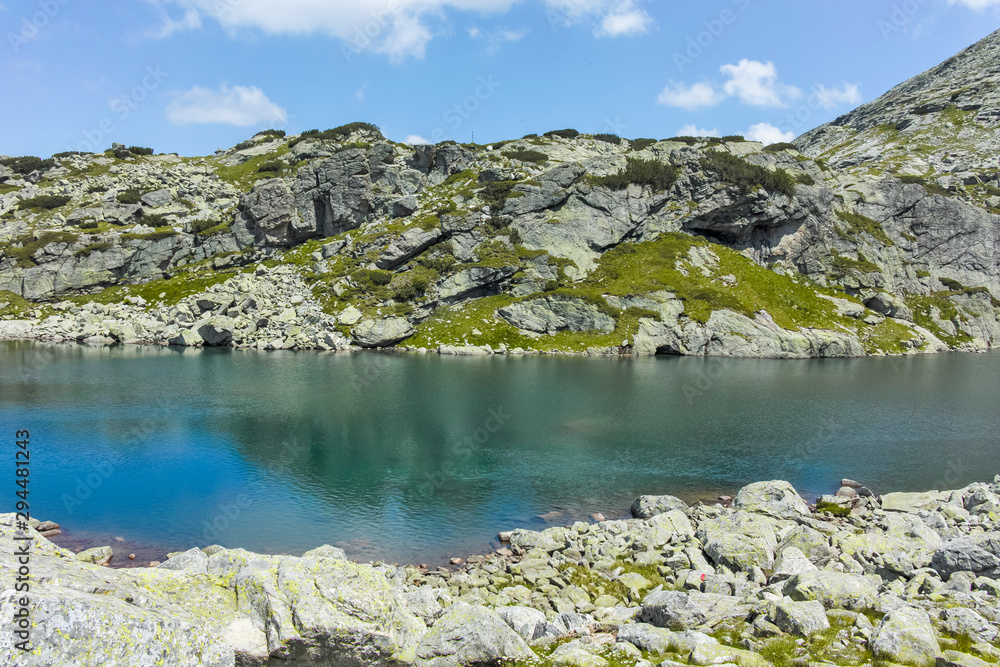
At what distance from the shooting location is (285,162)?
18812cm

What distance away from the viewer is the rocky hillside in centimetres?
11312

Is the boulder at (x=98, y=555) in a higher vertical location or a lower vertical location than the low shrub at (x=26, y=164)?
lower

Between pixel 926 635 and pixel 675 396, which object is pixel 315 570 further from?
pixel 675 396

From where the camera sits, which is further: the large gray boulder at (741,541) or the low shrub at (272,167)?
the low shrub at (272,167)

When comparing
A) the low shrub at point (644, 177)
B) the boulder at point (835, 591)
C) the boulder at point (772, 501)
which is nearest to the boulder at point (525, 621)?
the boulder at point (835, 591)

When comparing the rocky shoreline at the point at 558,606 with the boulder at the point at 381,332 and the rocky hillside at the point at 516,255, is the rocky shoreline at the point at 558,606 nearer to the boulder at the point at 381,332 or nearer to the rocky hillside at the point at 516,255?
the rocky hillside at the point at 516,255

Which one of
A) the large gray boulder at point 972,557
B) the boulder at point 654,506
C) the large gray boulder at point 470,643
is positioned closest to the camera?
the large gray boulder at point 470,643

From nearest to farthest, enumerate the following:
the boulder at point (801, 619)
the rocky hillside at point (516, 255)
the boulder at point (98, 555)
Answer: the boulder at point (801, 619)
the boulder at point (98, 555)
the rocky hillside at point (516, 255)

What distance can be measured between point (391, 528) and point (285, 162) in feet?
615

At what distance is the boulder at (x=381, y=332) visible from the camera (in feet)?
363

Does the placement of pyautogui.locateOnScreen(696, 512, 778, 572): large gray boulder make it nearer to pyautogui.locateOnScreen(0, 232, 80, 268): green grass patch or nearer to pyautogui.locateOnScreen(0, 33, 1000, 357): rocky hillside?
pyautogui.locateOnScreen(0, 33, 1000, 357): rocky hillside

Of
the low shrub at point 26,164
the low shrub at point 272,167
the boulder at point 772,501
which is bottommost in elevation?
the boulder at point 772,501

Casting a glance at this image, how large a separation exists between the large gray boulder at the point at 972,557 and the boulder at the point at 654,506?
13018mm

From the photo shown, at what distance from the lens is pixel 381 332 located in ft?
364
